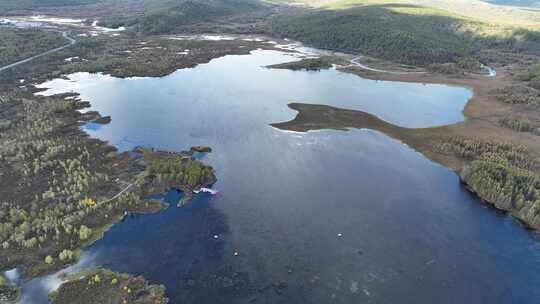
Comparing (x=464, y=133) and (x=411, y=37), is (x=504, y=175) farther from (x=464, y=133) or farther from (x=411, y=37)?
(x=411, y=37)

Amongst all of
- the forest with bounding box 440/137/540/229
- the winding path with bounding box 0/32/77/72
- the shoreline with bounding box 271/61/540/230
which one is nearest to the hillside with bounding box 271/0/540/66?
the shoreline with bounding box 271/61/540/230

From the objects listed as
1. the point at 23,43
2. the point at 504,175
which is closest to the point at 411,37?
the point at 504,175

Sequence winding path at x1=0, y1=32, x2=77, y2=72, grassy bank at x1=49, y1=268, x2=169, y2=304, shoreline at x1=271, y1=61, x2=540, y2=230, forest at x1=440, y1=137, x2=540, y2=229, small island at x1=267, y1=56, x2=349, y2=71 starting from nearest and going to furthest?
1. grassy bank at x1=49, y1=268, x2=169, y2=304
2. forest at x1=440, y1=137, x2=540, y2=229
3. shoreline at x1=271, y1=61, x2=540, y2=230
4. winding path at x1=0, y1=32, x2=77, y2=72
5. small island at x1=267, y1=56, x2=349, y2=71

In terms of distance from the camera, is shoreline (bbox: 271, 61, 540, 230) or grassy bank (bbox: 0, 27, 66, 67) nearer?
shoreline (bbox: 271, 61, 540, 230)

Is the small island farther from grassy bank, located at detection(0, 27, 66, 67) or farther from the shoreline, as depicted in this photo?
grassy bank, located at detection(0, 27, 66, 67)

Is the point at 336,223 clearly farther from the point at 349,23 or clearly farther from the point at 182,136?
the point at 349,23

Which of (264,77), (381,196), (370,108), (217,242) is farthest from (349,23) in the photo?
(217,242)

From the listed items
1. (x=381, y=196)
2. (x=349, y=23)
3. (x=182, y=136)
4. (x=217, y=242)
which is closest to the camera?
(x=217, y=242)

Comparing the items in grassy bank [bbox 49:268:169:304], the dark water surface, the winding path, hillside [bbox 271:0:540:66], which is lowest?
grassy bank [bbox 49:268:169:304]

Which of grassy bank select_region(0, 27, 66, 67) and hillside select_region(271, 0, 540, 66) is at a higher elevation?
hillside select_region(271, 0, 540, 66)
